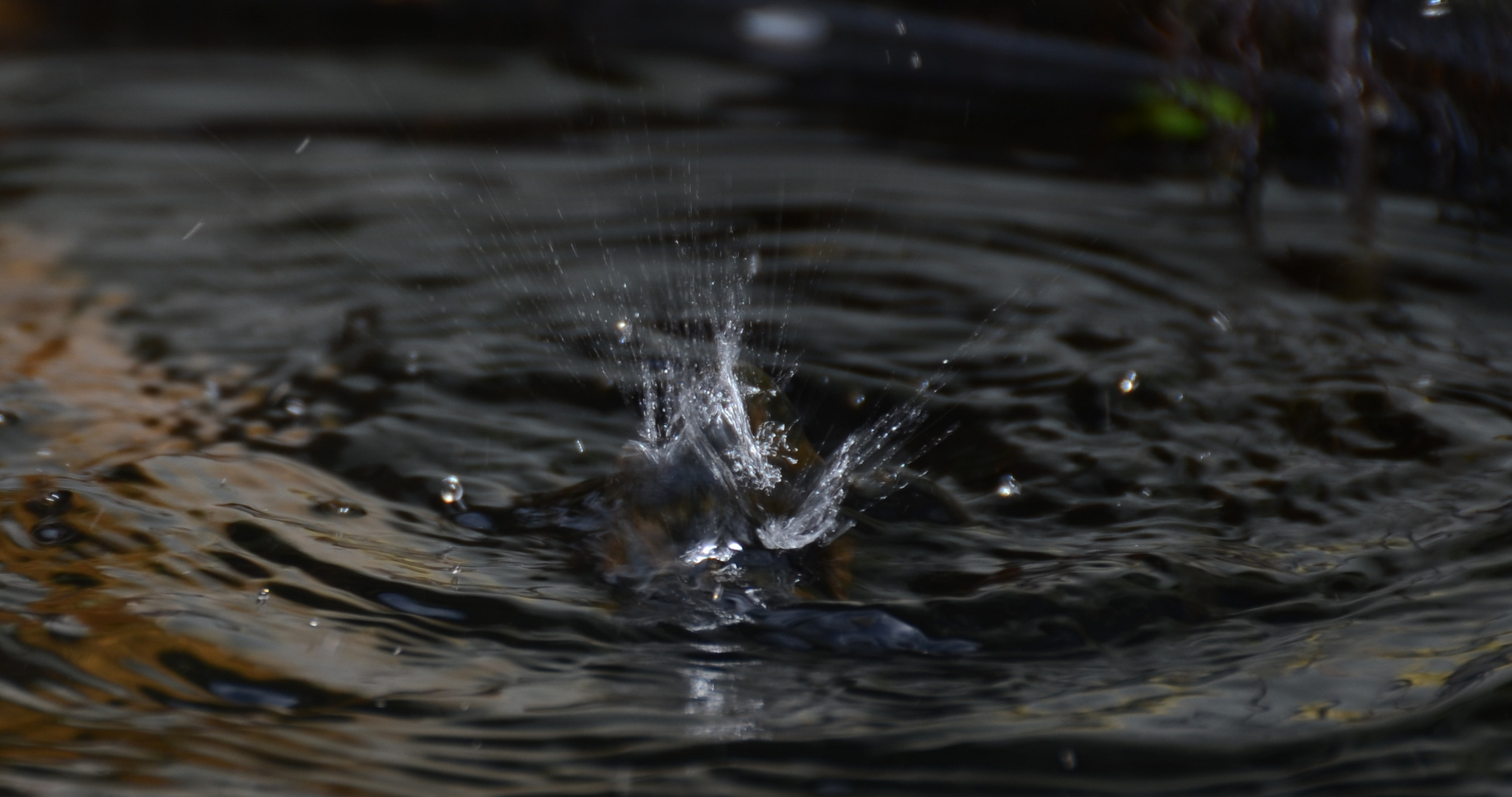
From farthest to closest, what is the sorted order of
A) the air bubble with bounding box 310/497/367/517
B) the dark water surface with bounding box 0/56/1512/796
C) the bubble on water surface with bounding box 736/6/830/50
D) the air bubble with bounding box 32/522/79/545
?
the bubble on water surface with bounding box 736/6/830/50, the air bubble with bounding box 310/497/367/517, the air bubble with bounding box 32/522/79/545, the dark water surface with bounding box 0/56/1512/796

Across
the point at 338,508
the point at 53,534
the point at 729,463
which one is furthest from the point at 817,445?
the point at 53,534

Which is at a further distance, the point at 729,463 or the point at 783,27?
the point at 783,27

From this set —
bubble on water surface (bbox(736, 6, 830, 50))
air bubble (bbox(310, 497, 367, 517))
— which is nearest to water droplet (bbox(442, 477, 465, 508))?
air bubble (bbox(310, 497, 367, 517))

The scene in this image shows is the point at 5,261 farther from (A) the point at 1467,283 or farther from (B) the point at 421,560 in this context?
(A) the point at 1467,283

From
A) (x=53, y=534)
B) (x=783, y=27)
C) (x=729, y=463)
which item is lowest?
(x=53, y=534)

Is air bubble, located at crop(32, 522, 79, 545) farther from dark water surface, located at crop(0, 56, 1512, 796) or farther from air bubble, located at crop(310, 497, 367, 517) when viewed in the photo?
air bubble, located at crop(310, 497, 367, 517)

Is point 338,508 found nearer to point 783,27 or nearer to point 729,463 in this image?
point 729,463

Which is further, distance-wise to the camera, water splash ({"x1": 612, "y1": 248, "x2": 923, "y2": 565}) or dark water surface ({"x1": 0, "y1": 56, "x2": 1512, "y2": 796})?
water splash ({"x1": 612, "y1": 248, "x2": 923, "y2": 565})
